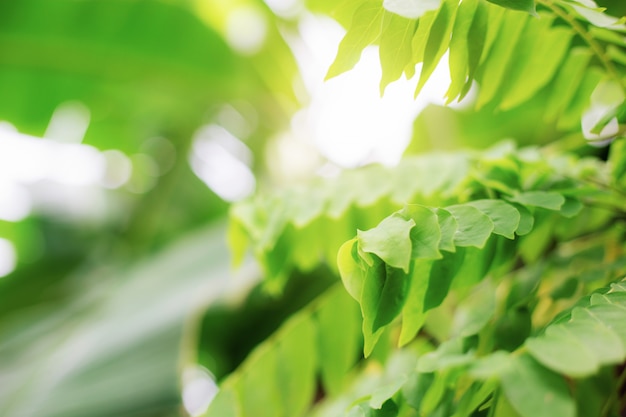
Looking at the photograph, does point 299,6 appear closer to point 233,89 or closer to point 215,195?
point 233,89

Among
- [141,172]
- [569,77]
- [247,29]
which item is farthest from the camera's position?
[141,172]

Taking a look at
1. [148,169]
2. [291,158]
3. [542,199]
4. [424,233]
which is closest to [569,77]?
[542,199]

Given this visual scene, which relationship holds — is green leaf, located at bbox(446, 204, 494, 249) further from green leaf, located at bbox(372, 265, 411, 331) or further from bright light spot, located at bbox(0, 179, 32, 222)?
bright light spot, located at bbox(0, 179, 32, 222)

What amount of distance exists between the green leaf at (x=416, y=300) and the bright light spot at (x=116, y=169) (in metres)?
2.02

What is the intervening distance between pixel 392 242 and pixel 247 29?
1815mm

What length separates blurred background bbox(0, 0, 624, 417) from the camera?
0.87 metres

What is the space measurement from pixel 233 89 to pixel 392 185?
4.16ft

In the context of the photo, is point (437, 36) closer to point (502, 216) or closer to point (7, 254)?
point (502, 216)

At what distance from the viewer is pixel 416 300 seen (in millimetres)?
289

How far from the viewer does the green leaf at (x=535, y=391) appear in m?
0.21

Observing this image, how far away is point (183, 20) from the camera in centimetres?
151

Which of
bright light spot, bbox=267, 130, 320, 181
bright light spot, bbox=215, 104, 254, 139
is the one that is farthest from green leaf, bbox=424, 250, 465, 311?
bright light spot, bbox=215, 104, 254, 139

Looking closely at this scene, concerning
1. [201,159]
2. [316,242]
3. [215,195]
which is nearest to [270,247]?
[316,242]

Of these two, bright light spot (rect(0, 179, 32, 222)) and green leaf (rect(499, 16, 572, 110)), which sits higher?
bright light spot (rect(0, 179, 32, 222))
